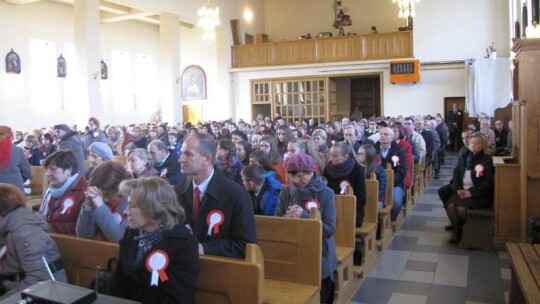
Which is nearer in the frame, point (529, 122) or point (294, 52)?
point (529, 122)

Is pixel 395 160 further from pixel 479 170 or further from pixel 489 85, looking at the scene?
pixel 489 85

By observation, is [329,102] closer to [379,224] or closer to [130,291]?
[379,224]

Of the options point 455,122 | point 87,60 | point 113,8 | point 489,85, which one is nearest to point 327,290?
point 87,60

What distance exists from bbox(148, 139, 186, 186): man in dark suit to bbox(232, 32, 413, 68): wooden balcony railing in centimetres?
1347

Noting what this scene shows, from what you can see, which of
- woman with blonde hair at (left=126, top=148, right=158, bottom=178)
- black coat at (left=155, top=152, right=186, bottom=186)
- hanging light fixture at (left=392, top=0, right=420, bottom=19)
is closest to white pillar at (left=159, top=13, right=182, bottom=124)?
hanging light fixture at (left=392, top=0, right=420, bottom=19)

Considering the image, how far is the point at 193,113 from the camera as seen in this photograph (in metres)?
21.9

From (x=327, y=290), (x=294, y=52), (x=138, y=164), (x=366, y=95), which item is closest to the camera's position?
(x=327, y=290)

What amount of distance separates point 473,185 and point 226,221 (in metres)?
3.94

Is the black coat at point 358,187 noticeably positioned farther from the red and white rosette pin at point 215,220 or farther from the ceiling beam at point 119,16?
the ceiling beam at point 119,16

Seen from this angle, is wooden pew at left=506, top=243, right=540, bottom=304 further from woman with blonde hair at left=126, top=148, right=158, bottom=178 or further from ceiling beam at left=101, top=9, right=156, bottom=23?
ceiling beam at left=101, top=9, right=156, bottom=23

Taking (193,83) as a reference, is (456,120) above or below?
below

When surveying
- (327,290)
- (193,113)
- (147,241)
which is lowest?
(327,290)

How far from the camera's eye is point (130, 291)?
2.48 metres

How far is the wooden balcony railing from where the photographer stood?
17703 millimetres
